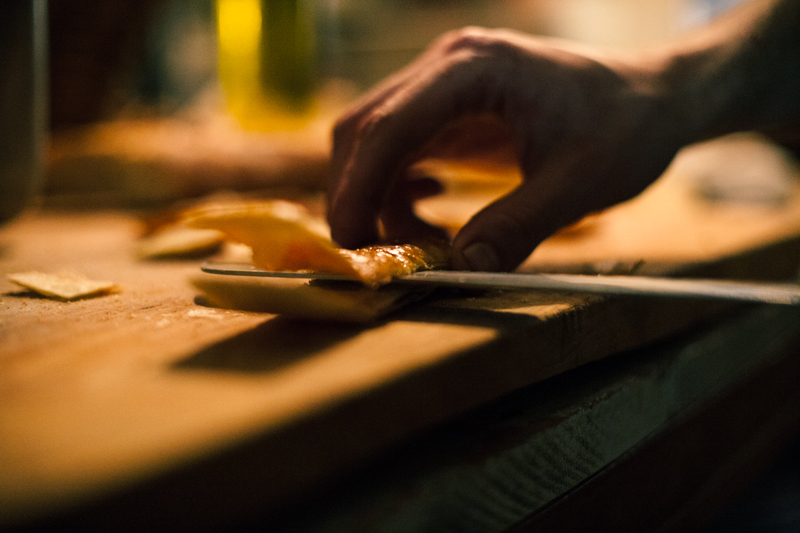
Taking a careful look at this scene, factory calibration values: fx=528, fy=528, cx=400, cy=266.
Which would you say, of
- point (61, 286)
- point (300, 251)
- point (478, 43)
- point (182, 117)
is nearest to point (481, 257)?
point (300, 251)

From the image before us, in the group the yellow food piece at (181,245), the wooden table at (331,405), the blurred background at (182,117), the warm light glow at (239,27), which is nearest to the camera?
the wooden table at (331,405)

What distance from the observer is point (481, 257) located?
45 cm

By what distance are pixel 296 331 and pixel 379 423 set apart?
0.10 meters

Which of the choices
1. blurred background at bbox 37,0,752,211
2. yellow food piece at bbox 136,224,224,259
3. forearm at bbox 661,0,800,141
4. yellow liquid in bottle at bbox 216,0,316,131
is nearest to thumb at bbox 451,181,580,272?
forearm at bbox 661,0,800,141

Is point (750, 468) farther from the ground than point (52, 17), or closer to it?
closer to it

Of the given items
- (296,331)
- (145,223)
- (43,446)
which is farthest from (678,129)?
(145,223)

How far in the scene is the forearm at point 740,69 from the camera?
63 centimetres

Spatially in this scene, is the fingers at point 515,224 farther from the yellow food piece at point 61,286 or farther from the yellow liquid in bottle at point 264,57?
the yellow liquid in bottle at point 264,57

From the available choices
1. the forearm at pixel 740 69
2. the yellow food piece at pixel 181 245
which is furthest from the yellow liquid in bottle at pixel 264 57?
the forearm at pixel 740 69

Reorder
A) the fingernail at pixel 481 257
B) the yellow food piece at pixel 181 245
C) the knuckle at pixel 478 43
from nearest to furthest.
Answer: the fingernail at pixel 481 257, the knuckle at pixel 478 43, the yellow food piece at pixel 181 245

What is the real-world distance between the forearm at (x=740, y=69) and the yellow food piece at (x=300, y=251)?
0.44m

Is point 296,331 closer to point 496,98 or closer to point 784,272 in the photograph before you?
point 496,98

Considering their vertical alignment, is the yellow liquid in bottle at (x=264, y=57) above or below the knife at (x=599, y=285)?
above

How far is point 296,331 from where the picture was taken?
33 cm
